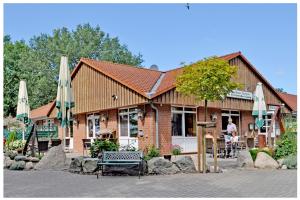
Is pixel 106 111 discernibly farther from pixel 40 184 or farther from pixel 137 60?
pixel 137 60

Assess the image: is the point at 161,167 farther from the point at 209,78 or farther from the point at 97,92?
the point at 97,92

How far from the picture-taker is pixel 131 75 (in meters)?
22.2

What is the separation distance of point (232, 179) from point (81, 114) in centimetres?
1512

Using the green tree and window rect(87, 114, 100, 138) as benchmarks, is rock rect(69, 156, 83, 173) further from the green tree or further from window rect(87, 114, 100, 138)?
window rect(87, 114, 100, 138)

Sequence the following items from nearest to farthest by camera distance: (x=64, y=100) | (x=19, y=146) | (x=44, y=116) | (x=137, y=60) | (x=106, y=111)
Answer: (x=64, y=100)
(x=19, y=146)
(x=106, y=111)
(x=44, y=116)
(x=137, y=60)

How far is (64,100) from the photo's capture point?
1430 cm

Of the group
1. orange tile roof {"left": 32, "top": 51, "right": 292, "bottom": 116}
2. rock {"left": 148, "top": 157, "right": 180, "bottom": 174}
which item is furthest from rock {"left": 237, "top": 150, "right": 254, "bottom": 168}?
orange tile roof {"left": 32, "top": 51, "right": 292, "bottom": 116}

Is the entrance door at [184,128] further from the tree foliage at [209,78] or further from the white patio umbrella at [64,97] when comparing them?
the white patio umbrella at [64,97]

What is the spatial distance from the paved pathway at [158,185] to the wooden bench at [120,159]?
45 cm

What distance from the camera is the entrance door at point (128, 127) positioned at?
1958 centimetres

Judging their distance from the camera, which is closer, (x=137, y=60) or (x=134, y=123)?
(x=134, y=123)

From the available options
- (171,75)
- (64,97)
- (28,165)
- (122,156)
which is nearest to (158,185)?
(122,156)

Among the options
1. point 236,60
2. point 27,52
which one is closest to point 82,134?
point 236,60

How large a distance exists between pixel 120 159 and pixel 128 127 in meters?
9.27
